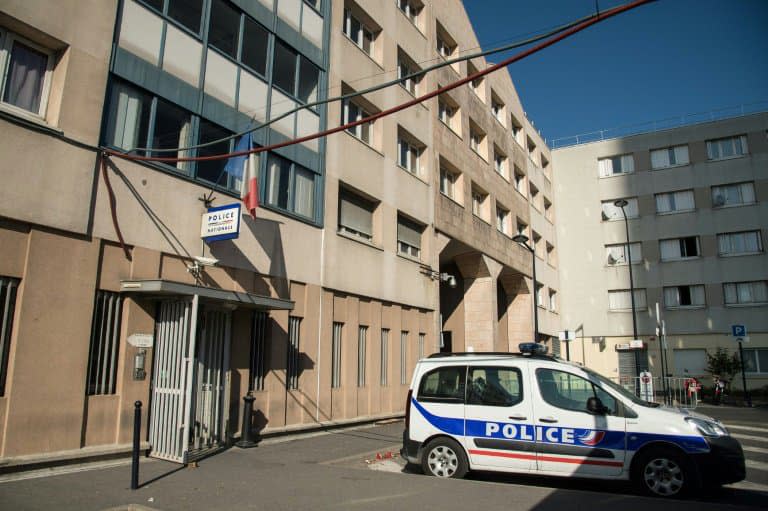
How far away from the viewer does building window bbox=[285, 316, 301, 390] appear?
46.0 feet

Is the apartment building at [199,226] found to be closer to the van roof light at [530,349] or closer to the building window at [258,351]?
the building window at [258,351]

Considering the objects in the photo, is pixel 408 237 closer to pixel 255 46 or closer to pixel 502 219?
pixel 255 46

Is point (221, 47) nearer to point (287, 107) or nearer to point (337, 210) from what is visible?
point (287, 107)

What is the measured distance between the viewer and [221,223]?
1141cm

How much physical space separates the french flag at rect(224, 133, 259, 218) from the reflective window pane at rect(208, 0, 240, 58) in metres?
2.97

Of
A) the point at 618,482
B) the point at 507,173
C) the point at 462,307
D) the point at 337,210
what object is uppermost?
the point at 507,173

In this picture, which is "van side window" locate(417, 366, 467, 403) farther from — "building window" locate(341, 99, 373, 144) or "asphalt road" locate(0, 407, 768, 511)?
"building window" locate(341, 99, 373, 144)

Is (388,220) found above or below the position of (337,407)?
above

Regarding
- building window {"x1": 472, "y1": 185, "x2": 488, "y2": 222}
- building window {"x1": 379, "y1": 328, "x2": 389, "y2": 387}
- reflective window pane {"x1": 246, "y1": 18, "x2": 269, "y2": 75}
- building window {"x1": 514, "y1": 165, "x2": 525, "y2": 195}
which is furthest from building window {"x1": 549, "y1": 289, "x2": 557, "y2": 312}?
reflective window pane {"x1": 246, "y1": 18, "x2": 269, "y2": 75}

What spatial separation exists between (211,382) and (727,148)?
38424 millimetres

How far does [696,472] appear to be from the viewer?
24.4 feet

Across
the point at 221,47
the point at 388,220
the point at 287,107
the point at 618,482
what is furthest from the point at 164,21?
the point at 618,482

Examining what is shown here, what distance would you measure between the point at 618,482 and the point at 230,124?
10.6 metres

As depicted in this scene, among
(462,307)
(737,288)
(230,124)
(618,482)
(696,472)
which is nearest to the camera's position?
(696,472)
